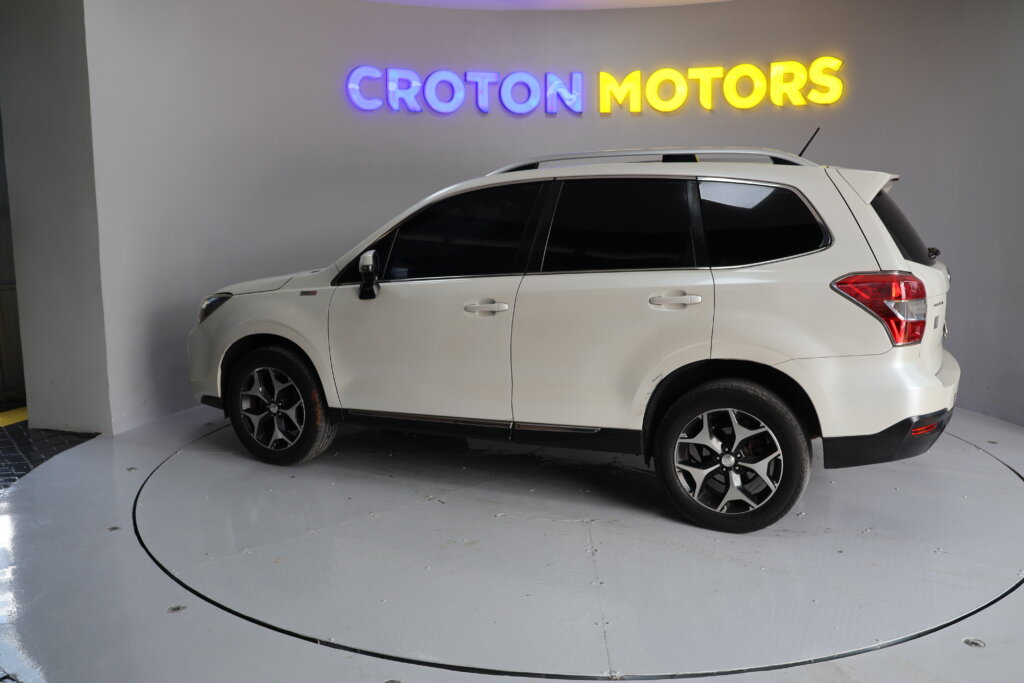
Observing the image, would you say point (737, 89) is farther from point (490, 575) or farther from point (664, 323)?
point (490, 575)

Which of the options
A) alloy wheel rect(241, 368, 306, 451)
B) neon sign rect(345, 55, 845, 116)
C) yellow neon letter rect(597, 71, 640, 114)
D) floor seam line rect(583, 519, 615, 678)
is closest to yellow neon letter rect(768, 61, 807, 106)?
neon sign rect(345, 55, 845, 116)

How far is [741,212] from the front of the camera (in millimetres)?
3820

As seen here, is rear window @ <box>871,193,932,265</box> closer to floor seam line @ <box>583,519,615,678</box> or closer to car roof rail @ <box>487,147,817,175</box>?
car roof rail @ <box>487,147,817,175</box>

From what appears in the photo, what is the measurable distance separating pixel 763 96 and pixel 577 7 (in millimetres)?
1781

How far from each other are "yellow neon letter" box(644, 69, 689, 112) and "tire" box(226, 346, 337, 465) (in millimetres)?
3972

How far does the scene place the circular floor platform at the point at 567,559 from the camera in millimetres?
2953

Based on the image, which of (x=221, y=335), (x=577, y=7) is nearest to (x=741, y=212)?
(x=221, y=335)

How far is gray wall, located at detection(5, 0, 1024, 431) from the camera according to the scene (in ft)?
19.1

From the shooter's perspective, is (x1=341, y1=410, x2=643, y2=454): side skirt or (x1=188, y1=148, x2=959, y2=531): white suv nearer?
(x1=188, y1=148, x2=959, y2=531): white suv

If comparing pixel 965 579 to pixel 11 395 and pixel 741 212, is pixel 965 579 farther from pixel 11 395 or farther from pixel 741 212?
pixel 11 395

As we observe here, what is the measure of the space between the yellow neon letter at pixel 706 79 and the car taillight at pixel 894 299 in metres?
3.80

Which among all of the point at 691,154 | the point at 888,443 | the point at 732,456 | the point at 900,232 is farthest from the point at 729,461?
the point at 691,154

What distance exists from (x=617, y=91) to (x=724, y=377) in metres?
4.04

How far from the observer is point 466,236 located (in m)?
4.39
